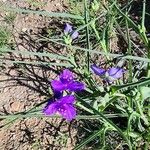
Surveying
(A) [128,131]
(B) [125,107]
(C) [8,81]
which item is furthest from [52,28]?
(A) [128,131]

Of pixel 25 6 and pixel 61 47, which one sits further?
pixel 25 6

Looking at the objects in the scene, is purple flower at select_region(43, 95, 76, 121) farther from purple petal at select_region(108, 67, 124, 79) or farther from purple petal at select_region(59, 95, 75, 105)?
purple petal at select_region(108, 67, 124, 79)

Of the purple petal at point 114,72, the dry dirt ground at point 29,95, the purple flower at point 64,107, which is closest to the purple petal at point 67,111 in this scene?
the purple flower at point 64,107

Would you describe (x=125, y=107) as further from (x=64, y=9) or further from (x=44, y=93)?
(x=64, y=9)

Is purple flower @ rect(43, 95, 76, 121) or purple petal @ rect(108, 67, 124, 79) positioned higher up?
purple petal @ rect(108, 67, 124, 79)

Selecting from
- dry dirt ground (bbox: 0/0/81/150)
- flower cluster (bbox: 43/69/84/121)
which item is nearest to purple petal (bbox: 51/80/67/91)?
flower cluster (bbox: 43/69/84/121)

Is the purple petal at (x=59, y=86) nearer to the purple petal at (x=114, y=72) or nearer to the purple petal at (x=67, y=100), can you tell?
the purple petal at (x=67, y=100)

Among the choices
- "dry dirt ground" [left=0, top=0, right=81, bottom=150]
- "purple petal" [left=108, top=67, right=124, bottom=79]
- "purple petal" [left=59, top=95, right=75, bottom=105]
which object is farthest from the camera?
"dry dirt ground" [left=0, top=0, right=81, bottom=150]

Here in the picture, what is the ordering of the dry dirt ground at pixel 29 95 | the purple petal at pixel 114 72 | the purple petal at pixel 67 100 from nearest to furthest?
1. the purple petal at pixel 67 100
2. the purple petal at pixel 114 72
3. the dry dirt ground at pixel 29 95
